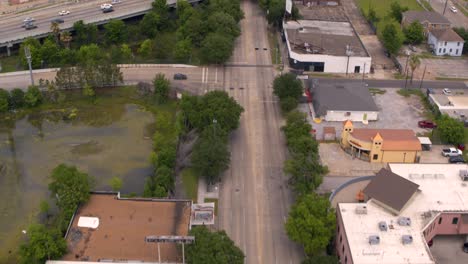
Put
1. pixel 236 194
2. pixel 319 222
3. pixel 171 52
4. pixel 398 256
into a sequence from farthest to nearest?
1. pixel 171 52
2. pixel 236 194
3. pixel 319 222
4. pixel 398 256

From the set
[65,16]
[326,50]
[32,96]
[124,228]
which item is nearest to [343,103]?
[326,50]

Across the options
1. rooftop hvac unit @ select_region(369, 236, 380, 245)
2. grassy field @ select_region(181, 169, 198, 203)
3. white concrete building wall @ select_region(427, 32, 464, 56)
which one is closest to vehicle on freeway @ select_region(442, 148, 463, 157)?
rooftop hvac unit @ select_region(369, 236, 380, 245)

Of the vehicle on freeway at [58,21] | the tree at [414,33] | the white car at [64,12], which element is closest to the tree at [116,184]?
the vehicle on freeway at [58,21]

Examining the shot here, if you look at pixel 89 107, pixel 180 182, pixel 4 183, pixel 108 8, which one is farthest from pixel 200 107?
pixel 108 8

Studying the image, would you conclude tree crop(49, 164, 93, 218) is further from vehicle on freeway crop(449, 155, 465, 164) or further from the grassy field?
vehicle on freeway crop(449, 155, 465, 164)

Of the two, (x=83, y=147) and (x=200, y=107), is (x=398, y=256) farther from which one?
(x=83, y=147)

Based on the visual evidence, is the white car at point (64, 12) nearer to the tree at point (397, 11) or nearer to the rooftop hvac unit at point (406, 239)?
the tree at point (397, 11)
